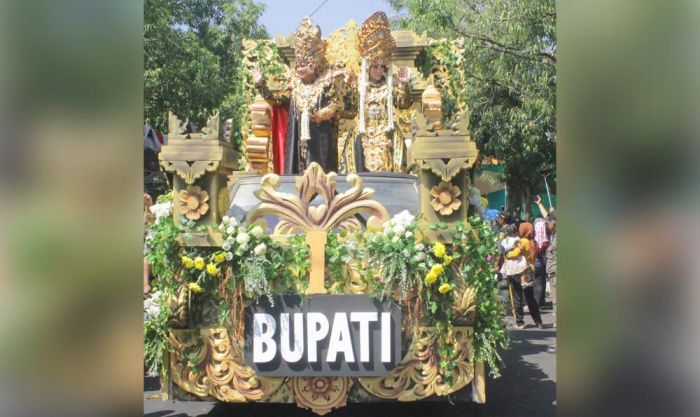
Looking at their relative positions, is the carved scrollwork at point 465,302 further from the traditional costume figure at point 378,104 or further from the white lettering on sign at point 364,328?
the traditional costume figure at point 378,104

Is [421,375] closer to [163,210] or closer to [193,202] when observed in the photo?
[193,202]

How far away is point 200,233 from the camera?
3641 mm

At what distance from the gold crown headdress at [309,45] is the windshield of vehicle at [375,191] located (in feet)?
5.04

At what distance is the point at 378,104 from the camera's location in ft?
22.2

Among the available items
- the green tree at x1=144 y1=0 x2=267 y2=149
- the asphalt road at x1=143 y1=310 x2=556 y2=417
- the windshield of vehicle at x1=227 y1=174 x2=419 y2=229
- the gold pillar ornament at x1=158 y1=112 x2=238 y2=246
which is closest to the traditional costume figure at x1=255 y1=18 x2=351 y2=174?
the windshield of vehicle at x1=227 y1=174 x2=419 y2=229

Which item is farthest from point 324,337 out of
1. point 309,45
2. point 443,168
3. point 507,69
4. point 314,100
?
point 507,69

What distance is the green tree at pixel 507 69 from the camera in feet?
37.0

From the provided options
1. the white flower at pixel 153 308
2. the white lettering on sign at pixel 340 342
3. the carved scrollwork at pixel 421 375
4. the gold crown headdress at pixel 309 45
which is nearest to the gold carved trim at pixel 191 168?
the white flower at pixel 153 308

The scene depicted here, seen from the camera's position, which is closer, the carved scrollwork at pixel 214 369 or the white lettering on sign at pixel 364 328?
the white lettering on sign at pixel 364 328
